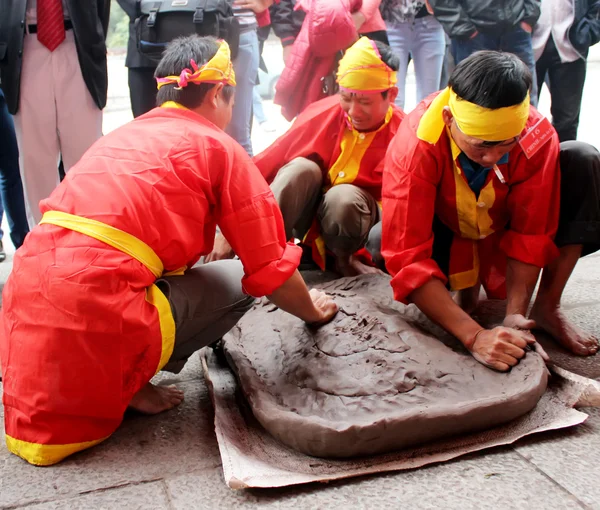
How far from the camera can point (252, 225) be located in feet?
5.21

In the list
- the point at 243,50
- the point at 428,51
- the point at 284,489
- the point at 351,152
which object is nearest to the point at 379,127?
the point at 351,152

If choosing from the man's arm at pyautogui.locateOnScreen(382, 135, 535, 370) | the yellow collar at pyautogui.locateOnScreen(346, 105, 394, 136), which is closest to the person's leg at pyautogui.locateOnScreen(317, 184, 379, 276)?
the yellow collar at pyautogui.locateOnScreen(346, 105, 394, 136)

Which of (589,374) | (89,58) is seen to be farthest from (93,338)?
(89,58)

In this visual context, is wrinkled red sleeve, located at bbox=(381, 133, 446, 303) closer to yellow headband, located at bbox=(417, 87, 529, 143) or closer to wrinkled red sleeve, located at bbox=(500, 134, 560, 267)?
yellow headband, located at bbox=(417, 87, 529, 143)

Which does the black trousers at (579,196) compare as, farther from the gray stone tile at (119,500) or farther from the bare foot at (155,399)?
the gray stone tile at (119,500)

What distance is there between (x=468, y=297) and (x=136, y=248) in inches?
50.6

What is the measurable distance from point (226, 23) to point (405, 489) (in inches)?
86.1

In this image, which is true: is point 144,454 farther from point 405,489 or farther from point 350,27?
point 350,27

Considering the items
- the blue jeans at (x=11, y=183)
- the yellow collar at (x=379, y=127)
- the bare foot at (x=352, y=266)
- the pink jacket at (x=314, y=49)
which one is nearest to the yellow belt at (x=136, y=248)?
the bare foot at (x=352, y=266)

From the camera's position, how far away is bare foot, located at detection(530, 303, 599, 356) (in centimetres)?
197

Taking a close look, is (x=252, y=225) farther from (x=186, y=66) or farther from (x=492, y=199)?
(x=492, y=199)

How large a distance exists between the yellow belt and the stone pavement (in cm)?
24

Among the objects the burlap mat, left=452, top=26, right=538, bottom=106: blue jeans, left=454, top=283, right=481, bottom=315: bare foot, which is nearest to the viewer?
the burlap mat

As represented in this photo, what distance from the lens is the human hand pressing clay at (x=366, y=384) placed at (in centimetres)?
146
